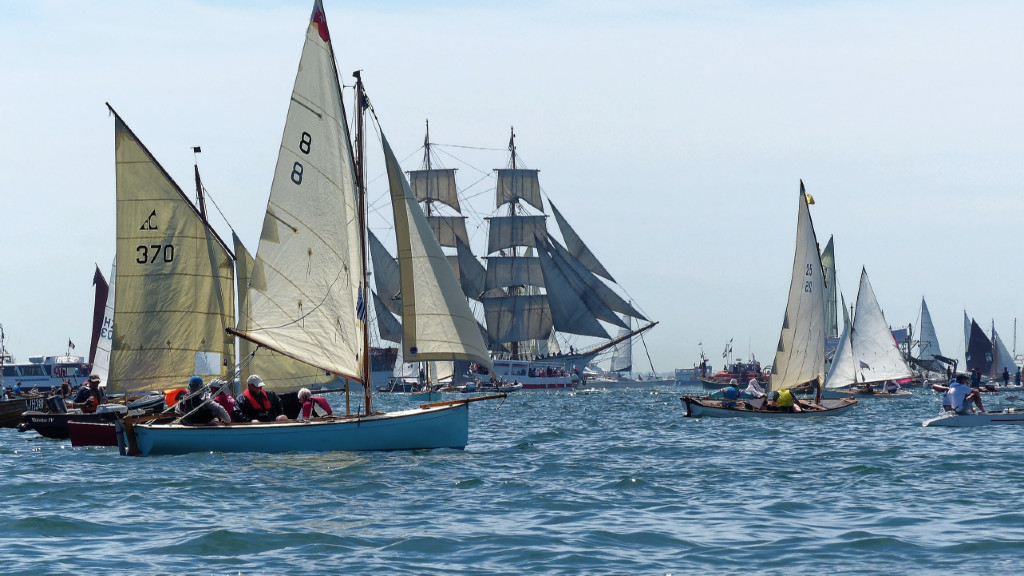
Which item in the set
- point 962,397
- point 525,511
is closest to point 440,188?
point 962,397

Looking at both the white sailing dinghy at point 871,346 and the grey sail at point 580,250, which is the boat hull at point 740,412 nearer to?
the white sailing dinghy at point 871,346

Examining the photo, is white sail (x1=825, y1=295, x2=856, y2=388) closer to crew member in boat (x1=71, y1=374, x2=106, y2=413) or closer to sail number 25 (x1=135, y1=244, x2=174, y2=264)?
sail number 25 (x1=135, y1=244, x2=174, y2=264)

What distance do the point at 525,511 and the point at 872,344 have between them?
2612 inches

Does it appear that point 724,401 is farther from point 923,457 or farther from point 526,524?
point 526,524

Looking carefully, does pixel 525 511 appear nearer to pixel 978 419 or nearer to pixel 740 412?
pixel 978 419

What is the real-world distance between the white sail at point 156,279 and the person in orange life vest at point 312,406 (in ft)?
37.6

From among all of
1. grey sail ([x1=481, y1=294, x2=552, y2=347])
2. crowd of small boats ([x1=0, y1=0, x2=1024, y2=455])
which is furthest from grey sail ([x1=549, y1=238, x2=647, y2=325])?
crowd of small boats ([x1=0, y1=0, x2=1024, y2=455])

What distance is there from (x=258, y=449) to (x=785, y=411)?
25100mm

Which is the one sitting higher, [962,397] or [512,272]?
[512,272]

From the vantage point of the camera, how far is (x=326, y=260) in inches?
1144

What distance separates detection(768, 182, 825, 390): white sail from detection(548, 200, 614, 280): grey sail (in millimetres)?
79512

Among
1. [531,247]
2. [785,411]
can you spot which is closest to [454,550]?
[785,411]

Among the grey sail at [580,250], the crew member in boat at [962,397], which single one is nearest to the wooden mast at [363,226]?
the crew member in boat at [962,397]

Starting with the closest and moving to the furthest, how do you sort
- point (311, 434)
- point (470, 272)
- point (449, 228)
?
point (311, 434), point (470, 272), point (449, 228)
